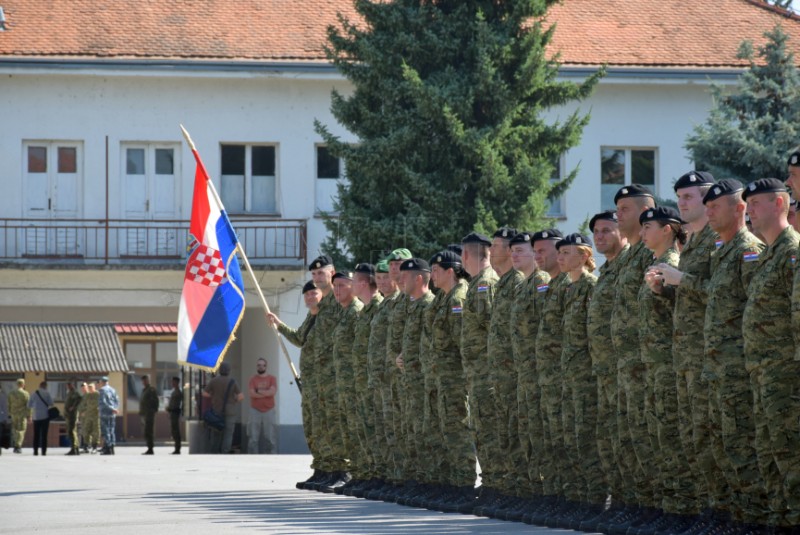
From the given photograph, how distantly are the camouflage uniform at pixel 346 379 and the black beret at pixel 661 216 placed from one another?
A: 5.48 meters

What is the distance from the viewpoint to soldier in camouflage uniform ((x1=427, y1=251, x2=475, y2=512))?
481 inches

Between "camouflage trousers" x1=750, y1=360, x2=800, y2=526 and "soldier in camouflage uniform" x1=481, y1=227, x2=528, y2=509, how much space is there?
3.28m

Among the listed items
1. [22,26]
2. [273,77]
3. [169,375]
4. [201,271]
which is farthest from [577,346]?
[169,375]

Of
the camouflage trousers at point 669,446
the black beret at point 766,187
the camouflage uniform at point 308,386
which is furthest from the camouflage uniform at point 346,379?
the black beret at point 766,187

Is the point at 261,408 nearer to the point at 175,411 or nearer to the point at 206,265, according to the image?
the point at 175,411

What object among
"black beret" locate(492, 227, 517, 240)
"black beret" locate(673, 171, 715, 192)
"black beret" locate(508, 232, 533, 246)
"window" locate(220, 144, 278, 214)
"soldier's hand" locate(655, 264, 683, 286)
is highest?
"window" locate(220, 144, 278, 214)

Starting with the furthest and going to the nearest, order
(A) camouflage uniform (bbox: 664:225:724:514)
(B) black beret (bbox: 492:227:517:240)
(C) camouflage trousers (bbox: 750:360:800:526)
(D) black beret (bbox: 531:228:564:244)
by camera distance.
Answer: (B) black beret (bbox: 492:227:517:240)
(D) black beret (bbox: 531:228:564:244)
(A) camouflage uniform (bbox: 664:225:724:514)
(C) camouflage trousers (bbox: 750:360:800:526)

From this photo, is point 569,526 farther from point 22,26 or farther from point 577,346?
point 22,26

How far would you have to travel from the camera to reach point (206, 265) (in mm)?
17484

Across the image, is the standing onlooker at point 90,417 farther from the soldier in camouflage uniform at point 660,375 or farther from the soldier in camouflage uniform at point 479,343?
the soldier in camouflage uniform at point 660,375

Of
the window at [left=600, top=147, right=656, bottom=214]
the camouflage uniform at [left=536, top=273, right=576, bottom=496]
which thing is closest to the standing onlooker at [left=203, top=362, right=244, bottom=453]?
the window at [left=600, top=147, right=656, bottom=214]

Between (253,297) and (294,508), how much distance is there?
18193 mm

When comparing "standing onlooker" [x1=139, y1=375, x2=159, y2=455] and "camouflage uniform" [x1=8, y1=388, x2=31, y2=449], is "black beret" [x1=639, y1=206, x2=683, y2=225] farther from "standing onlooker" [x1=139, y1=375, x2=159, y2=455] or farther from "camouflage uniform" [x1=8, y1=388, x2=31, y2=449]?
"camouflage uniform" [x1=8, y1=388, x2=31, y2=449]

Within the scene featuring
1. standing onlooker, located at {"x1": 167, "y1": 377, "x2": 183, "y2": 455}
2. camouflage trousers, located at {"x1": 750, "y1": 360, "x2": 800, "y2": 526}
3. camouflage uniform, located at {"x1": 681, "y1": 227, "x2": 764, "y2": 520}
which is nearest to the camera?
camouflage trousers, located at {"x1": 750, "y1": 360, "x2": 800, "y2": 526}
